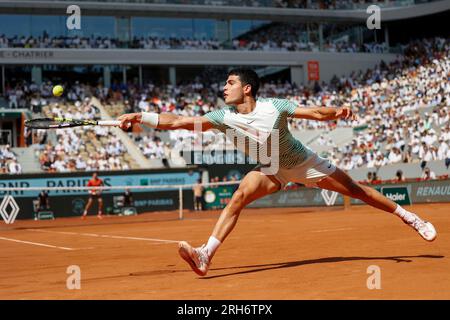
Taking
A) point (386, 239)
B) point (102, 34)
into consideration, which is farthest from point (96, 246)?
point (102, 34)

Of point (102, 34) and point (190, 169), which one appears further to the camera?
point (102, 34)

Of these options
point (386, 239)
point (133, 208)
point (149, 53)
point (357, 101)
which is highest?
point (149, 53)

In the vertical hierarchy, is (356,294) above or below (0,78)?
below

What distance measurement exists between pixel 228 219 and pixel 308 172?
1.21m

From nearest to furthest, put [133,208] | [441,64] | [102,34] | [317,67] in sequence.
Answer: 1. [133,208]
2. [441,64]
3. [102,34]
4. [317,67]

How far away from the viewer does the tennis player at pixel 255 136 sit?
6.95 meters

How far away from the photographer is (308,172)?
777 cm

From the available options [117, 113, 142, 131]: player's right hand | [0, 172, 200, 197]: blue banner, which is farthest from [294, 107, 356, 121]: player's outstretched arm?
[0, 172, 200, 197]: blue banner

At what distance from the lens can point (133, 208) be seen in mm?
30047

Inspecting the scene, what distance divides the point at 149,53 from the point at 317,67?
486 inches

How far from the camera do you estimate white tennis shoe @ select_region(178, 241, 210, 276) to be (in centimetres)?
660

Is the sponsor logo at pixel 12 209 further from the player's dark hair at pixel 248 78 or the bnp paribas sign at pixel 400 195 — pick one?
the player's dark hair at pixel 248 78
